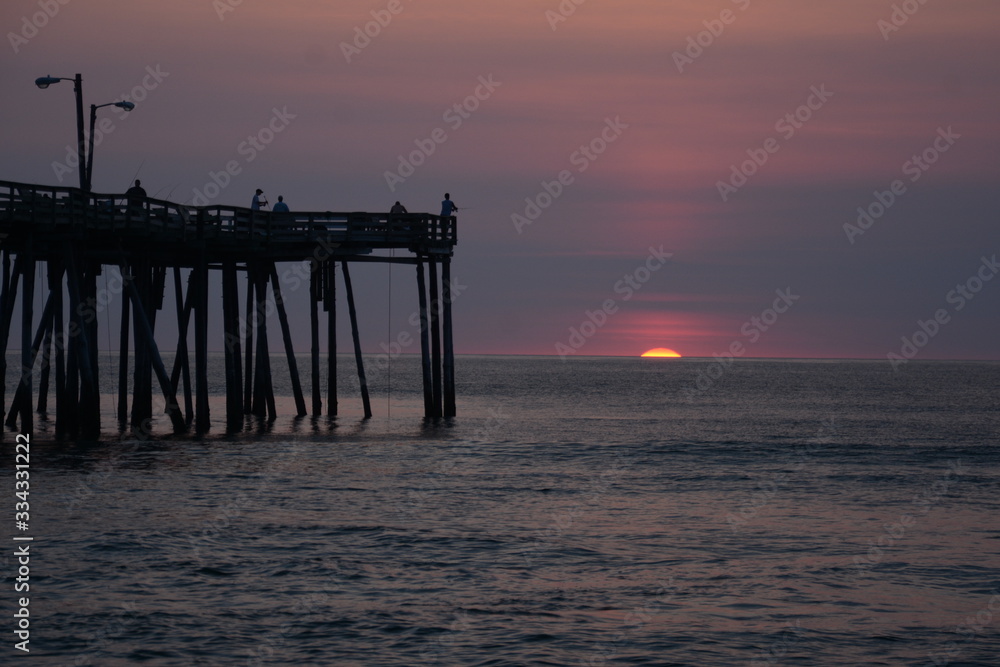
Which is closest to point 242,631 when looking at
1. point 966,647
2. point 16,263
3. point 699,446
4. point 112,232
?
point 966,647

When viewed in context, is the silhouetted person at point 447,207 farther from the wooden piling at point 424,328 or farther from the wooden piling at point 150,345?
the wooden piling at point 150,345

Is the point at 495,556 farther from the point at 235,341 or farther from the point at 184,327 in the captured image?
the point at 184,327

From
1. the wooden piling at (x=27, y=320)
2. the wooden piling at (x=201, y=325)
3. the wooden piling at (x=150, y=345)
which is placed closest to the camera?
the wooden piling at (x=27, y=320)

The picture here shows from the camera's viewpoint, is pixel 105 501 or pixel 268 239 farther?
pixel 268 239

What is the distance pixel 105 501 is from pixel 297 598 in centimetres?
846

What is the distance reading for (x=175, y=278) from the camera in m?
39.7

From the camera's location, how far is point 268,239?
3662cm

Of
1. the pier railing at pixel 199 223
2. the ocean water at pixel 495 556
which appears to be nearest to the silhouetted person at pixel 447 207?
the pier railing at pixel 199 223

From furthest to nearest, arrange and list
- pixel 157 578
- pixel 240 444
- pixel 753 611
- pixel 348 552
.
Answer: pixel 240 444, pixel 348 552, pixel 157 578, pixel 753 611

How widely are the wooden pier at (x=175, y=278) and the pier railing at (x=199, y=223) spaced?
3cm

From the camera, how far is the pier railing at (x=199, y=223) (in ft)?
93.0

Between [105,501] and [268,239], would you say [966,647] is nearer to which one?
[105,501]

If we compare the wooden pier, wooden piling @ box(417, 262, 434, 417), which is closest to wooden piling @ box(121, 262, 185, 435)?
the wooden pier

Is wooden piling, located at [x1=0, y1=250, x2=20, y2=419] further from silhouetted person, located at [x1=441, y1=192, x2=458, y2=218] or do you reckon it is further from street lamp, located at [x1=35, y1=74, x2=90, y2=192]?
silhouetted person, located at [x1=441, y1=192, x2=458, y2=218]
